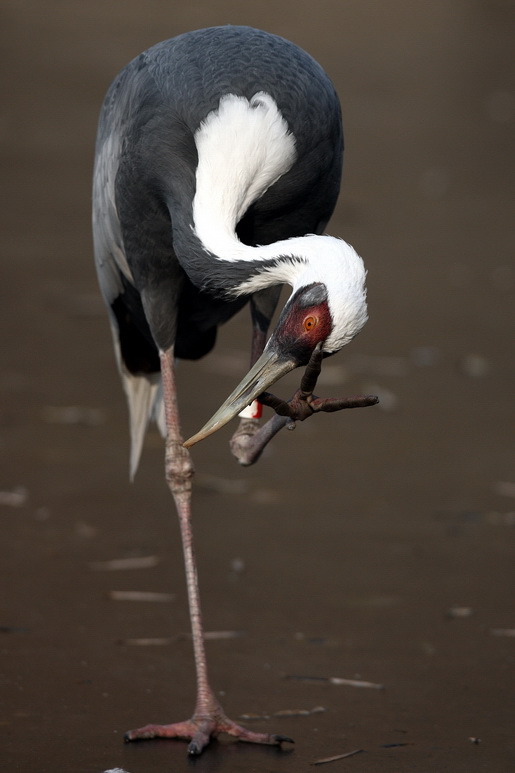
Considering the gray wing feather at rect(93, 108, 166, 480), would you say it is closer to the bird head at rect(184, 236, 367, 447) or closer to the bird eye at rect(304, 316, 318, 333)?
the bird head at rect(184, 236, 367, 447)

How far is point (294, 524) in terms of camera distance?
5.77m

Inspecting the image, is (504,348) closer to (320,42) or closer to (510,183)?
(510,183)

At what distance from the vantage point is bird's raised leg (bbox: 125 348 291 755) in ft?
13.7

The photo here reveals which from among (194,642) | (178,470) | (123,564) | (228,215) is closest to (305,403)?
(228,215)

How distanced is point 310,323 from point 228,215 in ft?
1.84

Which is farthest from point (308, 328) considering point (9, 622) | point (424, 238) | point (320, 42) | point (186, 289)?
point (320, 42)

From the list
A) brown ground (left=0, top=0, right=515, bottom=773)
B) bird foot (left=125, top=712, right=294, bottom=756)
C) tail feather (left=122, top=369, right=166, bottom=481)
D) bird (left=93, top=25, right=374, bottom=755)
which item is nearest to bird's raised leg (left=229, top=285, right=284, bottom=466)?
bird (left=93, top=25, right=374, bottom=755)

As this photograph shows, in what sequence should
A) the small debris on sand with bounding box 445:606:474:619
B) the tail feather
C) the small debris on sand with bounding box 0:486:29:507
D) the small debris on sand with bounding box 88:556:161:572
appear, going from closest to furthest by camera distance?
the small debris on sand with bounding box 445:606:474:619
the small debris on sand with bounding box 88:556:161:572
the tail feather
the small debris on sand with bounding box 0:486:29:507

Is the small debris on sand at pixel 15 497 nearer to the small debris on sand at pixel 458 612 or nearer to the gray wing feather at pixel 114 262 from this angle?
the gray wing feather at pixel 114 262

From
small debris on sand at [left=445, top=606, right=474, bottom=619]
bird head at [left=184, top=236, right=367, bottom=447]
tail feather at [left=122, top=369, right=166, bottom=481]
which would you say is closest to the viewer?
bird head at [left=184, top=236, right=367, bottom=447]

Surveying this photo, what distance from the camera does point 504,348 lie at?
26.2 ft

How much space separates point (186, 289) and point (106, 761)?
1.68 metres

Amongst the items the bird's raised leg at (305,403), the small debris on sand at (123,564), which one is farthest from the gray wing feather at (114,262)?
the bird's raised leg at (305,403)

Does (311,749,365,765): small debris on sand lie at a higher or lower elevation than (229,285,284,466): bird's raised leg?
lower
